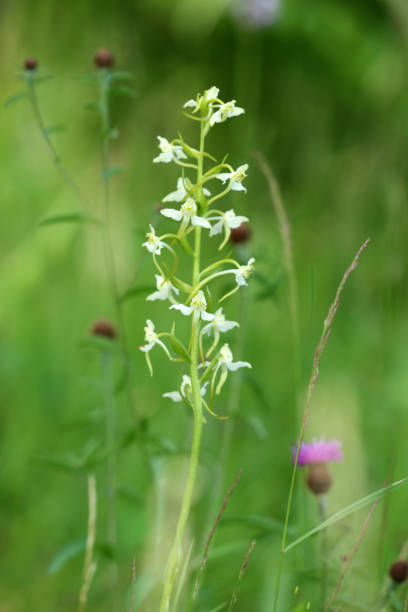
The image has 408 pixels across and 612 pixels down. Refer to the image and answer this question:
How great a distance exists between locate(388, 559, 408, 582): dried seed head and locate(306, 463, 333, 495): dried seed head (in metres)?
0.14

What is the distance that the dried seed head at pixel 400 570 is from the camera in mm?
815

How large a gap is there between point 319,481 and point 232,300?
40.4 inches

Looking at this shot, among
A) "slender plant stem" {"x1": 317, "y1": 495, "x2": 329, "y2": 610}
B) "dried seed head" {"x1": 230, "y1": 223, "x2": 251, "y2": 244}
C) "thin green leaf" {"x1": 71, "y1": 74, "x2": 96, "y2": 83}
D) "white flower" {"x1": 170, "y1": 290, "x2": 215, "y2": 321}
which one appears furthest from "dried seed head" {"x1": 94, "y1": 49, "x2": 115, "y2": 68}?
"slender plant stem" {"x1": 317, "y1": 495, "x2": 329, "y2": 610}

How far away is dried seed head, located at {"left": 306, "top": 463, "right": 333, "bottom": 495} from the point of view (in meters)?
0.93

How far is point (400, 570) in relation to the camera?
2.68 feet

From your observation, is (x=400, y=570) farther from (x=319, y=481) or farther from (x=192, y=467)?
(x=192, y=467)

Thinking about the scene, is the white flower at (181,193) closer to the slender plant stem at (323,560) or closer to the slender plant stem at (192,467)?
the slender plant stem at (192,467)

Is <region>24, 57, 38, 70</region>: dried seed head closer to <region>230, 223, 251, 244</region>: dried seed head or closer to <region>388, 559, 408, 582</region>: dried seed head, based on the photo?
<region>230, 223, 251, 244</region>: dried seed head

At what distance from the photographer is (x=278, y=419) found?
171cm

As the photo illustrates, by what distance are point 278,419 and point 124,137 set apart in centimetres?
174

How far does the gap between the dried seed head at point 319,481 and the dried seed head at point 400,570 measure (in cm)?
14

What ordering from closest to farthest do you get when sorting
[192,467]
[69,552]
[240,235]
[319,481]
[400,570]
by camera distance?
[192,467]
[400,570]
[319,481]
[69,552]
[240,235]

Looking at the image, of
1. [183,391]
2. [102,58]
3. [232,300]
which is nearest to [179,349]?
[183,391]

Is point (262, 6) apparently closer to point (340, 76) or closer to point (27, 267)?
point (340, 76)
